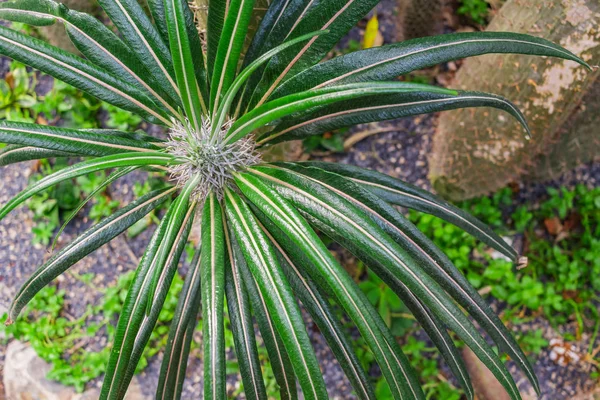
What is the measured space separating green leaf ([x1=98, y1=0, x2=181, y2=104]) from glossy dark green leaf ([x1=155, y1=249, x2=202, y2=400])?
48cm

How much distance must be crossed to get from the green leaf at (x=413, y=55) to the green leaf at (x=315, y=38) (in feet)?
0.15

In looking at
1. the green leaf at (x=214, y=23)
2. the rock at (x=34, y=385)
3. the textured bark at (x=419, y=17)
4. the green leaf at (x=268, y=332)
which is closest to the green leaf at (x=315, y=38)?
the green leaf at (x=214, y=23)

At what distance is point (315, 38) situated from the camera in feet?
2.88

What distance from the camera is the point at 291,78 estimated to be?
0.85 meters

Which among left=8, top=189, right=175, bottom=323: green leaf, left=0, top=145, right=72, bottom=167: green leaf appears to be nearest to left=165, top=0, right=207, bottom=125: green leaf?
left=8, top=189, right=175, bottom=323: green leaf

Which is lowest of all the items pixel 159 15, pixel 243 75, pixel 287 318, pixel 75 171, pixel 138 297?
pixel 287 318

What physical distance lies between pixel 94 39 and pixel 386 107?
594 millimetres

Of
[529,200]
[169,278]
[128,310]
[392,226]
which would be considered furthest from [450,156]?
[128,310]

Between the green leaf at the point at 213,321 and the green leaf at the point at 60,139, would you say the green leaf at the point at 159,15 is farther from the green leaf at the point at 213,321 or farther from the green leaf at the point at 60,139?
the green leaf at the point at 213,321

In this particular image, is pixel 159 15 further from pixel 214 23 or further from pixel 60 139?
pixel 60 139

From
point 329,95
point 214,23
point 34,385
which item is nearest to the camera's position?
point 329,95

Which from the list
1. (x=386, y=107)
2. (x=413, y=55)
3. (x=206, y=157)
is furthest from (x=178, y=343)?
(x=413, y=55)

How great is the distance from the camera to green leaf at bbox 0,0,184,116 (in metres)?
0.88

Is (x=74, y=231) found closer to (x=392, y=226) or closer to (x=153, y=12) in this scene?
(x=153, y=12)
